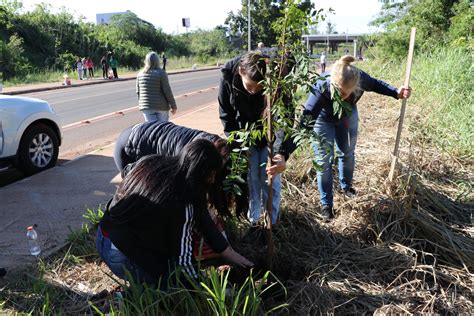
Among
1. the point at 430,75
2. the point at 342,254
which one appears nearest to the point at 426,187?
the point at 342,254

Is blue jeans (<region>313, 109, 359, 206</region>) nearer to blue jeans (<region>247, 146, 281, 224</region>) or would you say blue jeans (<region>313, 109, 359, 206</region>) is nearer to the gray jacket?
blue jeans (<region>247, 146, 281, 224</region>)

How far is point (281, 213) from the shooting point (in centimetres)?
367

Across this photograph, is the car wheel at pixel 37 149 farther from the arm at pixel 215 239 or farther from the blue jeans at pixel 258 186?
the arm at pixel 215 239

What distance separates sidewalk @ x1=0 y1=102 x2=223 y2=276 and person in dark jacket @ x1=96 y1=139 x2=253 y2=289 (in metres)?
1.38

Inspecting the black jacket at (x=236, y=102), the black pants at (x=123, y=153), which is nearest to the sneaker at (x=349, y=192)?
the black jacket at (x=236, y=102)

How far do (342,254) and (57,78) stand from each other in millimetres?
27747

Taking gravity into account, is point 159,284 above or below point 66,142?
above

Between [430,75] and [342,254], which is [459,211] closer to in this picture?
[342,254]

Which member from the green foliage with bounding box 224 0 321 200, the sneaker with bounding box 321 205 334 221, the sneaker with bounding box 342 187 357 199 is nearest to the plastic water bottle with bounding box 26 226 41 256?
the green foliage with bounding box 224 0 321 200

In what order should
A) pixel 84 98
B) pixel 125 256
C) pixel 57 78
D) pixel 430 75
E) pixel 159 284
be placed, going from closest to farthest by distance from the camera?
1. pixel 159 284
2. pixel 125 256
3. pixel 430 75
4. pixel 84 98
5. pixel 57 78

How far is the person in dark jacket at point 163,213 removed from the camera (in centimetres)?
224

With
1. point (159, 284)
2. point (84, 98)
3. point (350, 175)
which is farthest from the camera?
point (84, 98)

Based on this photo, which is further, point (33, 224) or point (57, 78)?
point (57, 78)

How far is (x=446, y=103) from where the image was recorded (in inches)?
259
